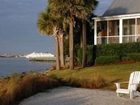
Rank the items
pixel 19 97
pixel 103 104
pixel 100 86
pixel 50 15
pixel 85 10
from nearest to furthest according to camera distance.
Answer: pixel 103 104 < pixel 19 97 < pixel 100 86 < pixel 85 10 < pixel 50 15

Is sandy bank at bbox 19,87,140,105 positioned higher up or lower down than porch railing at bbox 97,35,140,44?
lower down

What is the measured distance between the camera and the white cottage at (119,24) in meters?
41.6

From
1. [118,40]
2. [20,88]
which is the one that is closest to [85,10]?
[118,40]

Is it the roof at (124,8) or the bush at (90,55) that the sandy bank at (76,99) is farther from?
the roof at (124,8)

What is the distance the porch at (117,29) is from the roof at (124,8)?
742 millimetres

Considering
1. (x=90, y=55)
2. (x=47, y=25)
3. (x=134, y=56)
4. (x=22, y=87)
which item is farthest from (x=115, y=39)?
(x=22, y=87)

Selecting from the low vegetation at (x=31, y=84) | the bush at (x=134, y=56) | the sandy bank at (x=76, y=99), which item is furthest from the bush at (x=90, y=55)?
the sandy bank at (x=76, y=99)

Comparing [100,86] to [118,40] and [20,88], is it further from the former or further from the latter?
[118,40]

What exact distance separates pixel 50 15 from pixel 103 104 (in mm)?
28558

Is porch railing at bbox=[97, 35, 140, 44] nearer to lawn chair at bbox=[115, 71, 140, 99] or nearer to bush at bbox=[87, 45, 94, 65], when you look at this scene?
bush at bbox=[87, 45, 94, 65]

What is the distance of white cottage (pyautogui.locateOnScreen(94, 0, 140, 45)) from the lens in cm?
4159

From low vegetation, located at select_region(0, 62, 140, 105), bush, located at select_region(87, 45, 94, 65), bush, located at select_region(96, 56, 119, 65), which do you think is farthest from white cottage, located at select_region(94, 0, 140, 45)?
low vegetation, located at select_region(0, 62, 140, 105)

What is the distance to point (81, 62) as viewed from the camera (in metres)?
42.5

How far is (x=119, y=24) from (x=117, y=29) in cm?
110
